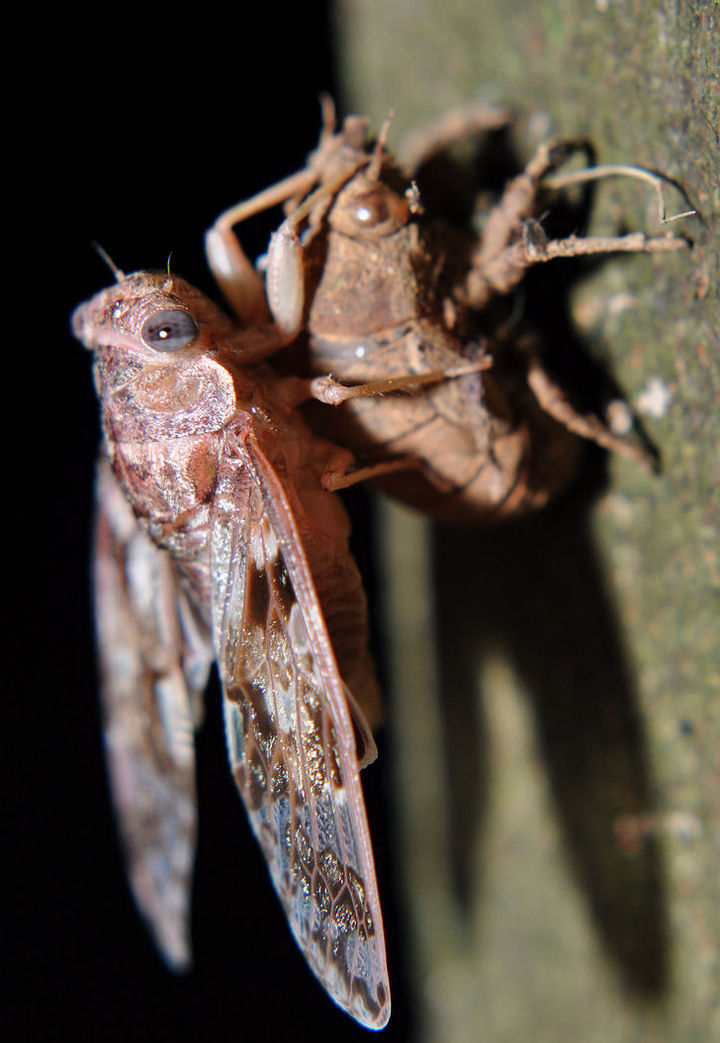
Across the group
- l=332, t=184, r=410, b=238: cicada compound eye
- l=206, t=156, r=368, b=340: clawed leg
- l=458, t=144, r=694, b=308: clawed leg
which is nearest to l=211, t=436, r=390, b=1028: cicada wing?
l=206, t=156, r=368, b=340: clawed leg

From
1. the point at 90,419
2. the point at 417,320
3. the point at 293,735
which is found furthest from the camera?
the point at 90,419

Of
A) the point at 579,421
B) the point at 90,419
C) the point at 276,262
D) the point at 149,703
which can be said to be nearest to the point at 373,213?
the point at 276,262

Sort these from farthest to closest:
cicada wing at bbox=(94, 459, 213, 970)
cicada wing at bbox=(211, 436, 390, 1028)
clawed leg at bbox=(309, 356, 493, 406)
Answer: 1. cicada wing at bbox=(94, 459, 213, 970)
2. clawed leg at bbox=(309, 356, 493, 406)
3. cicada wing at bbox=(211, 436, 390, 1028)

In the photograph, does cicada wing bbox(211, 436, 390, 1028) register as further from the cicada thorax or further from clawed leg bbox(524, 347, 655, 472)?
clawed leg bbox(524, 347, 655, 472)

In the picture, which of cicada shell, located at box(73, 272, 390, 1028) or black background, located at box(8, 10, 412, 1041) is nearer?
cicada shell, located at box(73, 272, 390, 1028)

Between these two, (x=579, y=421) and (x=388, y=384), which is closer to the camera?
(x=388, y=384)

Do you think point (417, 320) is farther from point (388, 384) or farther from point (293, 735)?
point (293, 735)

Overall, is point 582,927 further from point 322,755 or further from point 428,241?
point 428,241

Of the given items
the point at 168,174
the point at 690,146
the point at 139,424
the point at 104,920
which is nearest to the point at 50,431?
the point at 168,174
